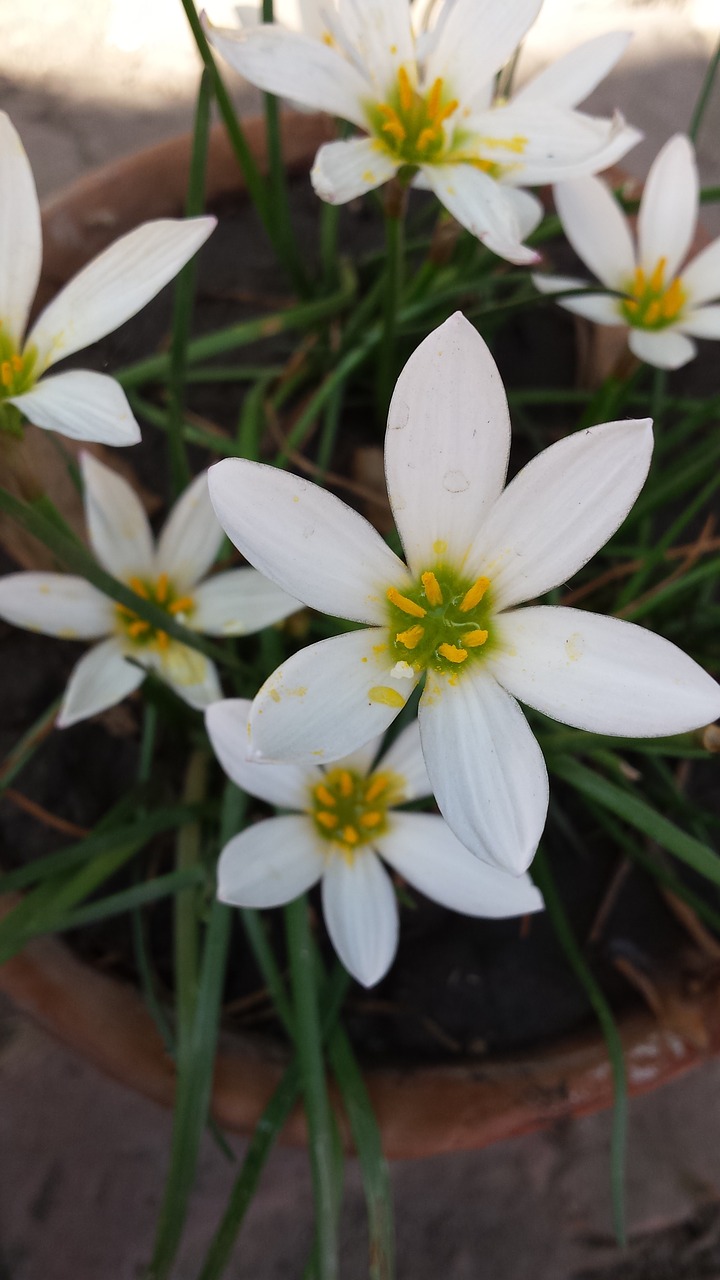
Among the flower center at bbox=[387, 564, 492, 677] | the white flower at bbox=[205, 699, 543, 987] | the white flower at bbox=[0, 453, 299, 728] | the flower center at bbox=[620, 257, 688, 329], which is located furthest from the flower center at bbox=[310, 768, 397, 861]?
the flower center at bbox=[620, 257, 688, 329]

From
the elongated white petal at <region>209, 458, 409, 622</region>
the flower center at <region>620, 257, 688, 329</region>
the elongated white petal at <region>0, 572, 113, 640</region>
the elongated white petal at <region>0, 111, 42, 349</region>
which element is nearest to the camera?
the elongated white petal at <region>209, 458, 409, 622</region>

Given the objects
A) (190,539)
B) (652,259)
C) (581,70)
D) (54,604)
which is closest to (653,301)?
(652,259)

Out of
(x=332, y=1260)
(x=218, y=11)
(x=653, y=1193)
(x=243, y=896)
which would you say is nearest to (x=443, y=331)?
(x=243, y=896)

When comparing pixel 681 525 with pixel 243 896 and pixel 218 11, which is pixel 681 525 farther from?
pixel 218 11

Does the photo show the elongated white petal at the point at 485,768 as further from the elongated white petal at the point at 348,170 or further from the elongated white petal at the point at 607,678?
the elongated white petal at the point at 348,170

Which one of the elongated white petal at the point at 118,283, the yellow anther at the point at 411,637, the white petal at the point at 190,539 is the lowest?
the yellow anther at the point at 411,637

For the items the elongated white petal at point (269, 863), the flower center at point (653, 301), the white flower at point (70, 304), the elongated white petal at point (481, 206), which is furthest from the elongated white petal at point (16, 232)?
the flower center at point (653, 301)

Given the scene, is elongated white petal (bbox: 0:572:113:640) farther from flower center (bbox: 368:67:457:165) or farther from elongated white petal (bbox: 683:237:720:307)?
elongated white petal (bbox: 683:237:720:307)

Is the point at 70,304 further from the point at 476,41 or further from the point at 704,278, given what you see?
the point at 704,278
